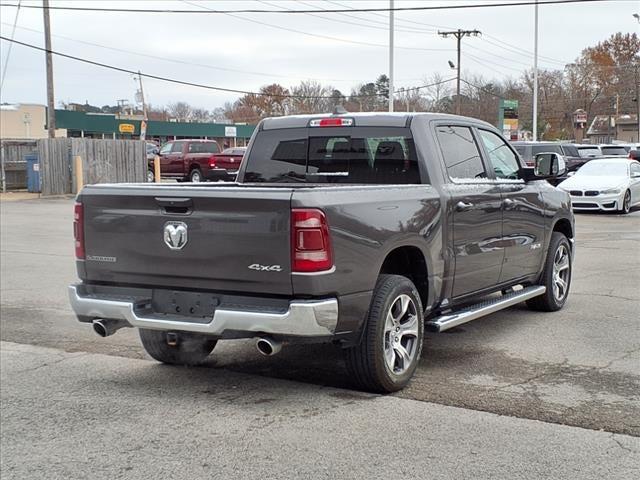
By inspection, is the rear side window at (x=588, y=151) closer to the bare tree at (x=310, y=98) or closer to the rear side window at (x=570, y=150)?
the rear side window at (x=570, y=150)

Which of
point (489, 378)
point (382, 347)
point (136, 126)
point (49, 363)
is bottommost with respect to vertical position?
point (49, 363)

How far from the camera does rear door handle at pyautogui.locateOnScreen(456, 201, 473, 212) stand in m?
6.29

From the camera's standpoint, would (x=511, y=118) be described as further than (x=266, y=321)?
Yes

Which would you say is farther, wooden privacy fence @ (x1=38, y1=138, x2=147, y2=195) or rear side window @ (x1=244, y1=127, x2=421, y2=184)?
wooden privacy fence @ (x1=38, y1=138, x2=147, y2=195)

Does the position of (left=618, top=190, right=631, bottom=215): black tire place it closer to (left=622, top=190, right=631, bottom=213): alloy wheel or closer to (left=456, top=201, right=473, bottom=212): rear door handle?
(left=622, top=190, right=631, bottom=213): alloy wheel

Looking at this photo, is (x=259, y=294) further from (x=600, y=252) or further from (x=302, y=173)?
(x=600, y=252)

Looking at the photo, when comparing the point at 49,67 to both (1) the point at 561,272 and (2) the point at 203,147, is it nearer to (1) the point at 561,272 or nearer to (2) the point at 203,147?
(2) the point at 203,147

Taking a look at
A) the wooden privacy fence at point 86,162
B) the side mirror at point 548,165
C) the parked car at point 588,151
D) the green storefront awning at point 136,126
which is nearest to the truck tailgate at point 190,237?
the side mirror at point 548,165

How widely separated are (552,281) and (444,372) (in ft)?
8.66

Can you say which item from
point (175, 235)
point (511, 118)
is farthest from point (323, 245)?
point (511, 118)

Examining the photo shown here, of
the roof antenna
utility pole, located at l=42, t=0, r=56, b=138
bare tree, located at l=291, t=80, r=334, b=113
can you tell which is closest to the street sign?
bare tree, located at l=291, t=80, r=334, b=113

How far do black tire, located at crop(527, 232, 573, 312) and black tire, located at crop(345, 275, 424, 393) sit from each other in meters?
2.89

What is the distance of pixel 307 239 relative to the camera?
15.7ft

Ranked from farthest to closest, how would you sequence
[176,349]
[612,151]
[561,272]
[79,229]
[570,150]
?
[612,151] < [570,150] < [561,272] < [176,349] < [79,229]
